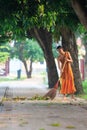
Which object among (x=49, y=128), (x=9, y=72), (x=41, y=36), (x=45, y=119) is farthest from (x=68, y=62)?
(x=9, y=72)

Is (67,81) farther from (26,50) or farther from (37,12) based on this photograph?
(26,50)

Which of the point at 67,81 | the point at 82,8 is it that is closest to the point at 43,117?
the point at 82,8

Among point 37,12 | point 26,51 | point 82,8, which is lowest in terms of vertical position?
point 82,8

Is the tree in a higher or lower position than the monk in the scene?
higher

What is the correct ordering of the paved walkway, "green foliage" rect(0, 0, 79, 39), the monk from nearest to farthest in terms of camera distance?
1. the paved walkway
2. "green foliage" rect(0, 0, 79, 39)
3. the monk

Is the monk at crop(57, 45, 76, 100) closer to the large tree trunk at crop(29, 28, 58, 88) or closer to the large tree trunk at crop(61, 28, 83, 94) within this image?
the large tree trunk at crop(61, 28, 83, 94)

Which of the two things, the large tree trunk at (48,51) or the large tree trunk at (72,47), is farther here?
the large tree trunk at (48,51)

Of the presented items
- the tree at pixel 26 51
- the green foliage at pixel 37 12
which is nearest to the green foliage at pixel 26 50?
the tree at pixel 26 51

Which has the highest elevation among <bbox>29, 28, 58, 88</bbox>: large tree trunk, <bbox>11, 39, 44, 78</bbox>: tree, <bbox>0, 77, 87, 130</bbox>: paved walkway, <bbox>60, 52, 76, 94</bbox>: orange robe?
<bbox>11, 39, 44, 78</bbox>: tree

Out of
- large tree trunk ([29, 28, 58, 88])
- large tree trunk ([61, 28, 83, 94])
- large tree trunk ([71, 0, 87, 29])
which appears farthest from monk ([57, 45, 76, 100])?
large tree trunk ([29, 28, 58, 88])

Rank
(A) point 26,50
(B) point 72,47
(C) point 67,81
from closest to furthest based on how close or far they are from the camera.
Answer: (C) point 67,81 < (B) point 72,47 < (A) point 26,50

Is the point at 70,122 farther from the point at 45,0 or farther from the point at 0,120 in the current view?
the point at 45,0

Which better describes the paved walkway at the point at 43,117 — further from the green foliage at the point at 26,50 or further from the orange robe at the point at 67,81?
the green foliage at the point at 26,50

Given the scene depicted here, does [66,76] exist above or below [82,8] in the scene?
below
